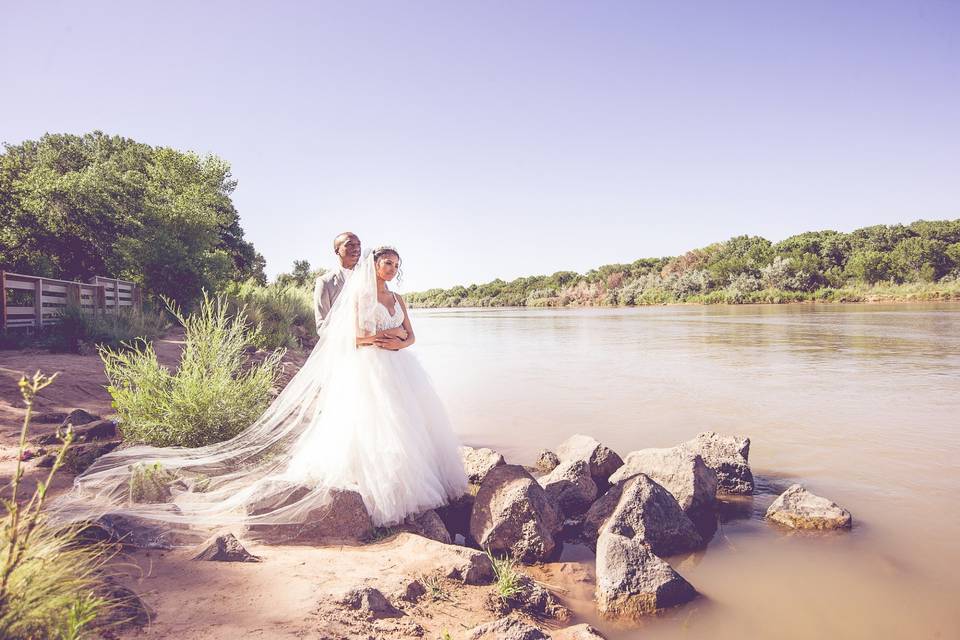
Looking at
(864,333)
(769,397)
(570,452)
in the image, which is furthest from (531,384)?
(864,333)

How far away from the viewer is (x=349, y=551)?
3.65 m

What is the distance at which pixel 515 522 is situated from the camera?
4082mm

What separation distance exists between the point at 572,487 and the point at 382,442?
2058 mm

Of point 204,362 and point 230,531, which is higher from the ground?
point 204,362

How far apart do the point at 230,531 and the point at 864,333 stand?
23305 millimetres

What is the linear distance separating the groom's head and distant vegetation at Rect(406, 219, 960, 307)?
167ft

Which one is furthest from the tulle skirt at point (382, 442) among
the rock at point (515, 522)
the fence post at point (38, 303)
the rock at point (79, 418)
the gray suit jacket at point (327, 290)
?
the fence post at point (38, 303)

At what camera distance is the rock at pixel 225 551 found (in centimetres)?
320

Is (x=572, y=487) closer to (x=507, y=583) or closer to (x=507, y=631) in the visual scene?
(x=507, y=583)

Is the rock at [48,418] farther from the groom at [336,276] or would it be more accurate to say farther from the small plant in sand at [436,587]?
the small plant in sand at [436,587]

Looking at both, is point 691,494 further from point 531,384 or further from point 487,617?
point 531,384

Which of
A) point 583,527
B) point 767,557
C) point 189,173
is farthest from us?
point 189,173

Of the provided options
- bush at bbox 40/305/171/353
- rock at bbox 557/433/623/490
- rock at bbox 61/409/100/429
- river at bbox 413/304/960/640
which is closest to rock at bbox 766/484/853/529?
river at bbox 413/304/960/640

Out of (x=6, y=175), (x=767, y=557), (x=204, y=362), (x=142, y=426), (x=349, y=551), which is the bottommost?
(x=767, y=557)
